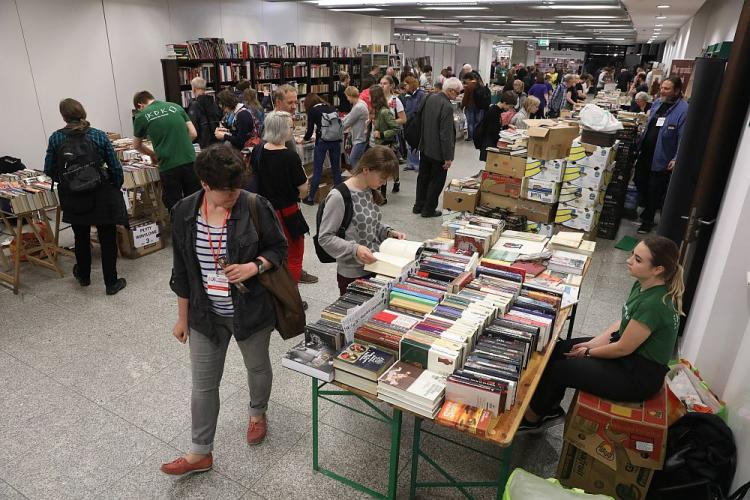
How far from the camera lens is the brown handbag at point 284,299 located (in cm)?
224

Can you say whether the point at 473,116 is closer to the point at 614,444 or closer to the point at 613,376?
the point at 613,376


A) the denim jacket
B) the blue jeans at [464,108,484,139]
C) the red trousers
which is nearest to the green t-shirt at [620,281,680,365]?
the red trousers

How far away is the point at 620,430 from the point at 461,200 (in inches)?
131

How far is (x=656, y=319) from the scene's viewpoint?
2195mm

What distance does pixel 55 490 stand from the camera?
2.37m

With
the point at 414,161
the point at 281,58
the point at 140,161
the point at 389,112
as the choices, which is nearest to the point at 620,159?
the point at 389,112

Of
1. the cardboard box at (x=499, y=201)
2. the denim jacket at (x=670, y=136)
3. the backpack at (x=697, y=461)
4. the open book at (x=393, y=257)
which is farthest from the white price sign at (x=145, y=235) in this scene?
the denim jacket at (x=670, y=136)

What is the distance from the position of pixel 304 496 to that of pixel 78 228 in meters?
3.13

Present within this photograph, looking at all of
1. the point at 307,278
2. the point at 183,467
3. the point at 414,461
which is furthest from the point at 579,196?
the point at 183,467

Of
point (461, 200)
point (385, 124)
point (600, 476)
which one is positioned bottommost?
point (600, 476)

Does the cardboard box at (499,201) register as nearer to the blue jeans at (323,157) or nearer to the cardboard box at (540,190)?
the cardboard box at (540,190)

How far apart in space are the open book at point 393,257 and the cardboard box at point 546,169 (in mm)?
2627

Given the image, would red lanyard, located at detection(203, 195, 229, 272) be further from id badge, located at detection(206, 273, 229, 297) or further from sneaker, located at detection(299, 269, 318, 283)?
sneaker, located at detection(299, 269, 318, 283)

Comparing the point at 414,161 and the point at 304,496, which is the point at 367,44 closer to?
the point at 414,161
